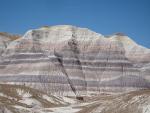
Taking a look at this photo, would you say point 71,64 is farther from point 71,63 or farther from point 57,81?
point 57,81

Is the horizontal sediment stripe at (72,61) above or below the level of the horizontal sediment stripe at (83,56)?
below

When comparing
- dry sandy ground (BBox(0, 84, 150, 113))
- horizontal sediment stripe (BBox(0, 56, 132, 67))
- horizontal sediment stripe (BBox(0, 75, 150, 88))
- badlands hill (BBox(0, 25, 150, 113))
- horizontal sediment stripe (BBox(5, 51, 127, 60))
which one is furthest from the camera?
horizontal sediment stripe (BBox(5, 51, 127, 60))

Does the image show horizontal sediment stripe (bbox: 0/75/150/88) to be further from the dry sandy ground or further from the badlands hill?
the dry sandy ground

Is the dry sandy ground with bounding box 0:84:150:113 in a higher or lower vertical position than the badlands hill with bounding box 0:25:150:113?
lower

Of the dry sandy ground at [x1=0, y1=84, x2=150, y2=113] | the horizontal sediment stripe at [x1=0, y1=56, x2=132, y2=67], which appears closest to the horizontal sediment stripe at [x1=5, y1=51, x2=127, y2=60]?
the horizontal sediment stripe at [x1=0, y1=56, x2=132, y2=67]

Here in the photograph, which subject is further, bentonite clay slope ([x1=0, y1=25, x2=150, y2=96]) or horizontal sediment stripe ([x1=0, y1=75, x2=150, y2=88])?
bentonite clay slope ([x1=0, y1=25, x2=150, y2=96])

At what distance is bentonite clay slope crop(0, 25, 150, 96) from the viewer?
122 m

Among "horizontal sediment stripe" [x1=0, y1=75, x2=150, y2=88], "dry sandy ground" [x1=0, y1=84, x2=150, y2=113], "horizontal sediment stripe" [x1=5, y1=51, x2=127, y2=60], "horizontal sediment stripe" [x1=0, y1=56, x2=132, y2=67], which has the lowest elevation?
"dry sandy ground" [x1=0, y1=84, x2=150, y2=113]

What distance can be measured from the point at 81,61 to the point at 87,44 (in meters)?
7.72

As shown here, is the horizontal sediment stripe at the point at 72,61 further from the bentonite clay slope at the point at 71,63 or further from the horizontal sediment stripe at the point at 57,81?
the horizontal sediment stripe at the point at 57,81

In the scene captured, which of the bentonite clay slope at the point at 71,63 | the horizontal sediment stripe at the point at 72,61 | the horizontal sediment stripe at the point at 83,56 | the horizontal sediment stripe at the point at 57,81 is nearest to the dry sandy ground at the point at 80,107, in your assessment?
the horizontal sediment stripe at the point at 57,81

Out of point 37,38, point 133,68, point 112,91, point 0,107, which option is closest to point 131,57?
point 133,68

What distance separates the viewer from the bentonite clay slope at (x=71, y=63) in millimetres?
122231

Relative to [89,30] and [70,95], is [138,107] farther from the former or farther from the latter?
[89,30]
